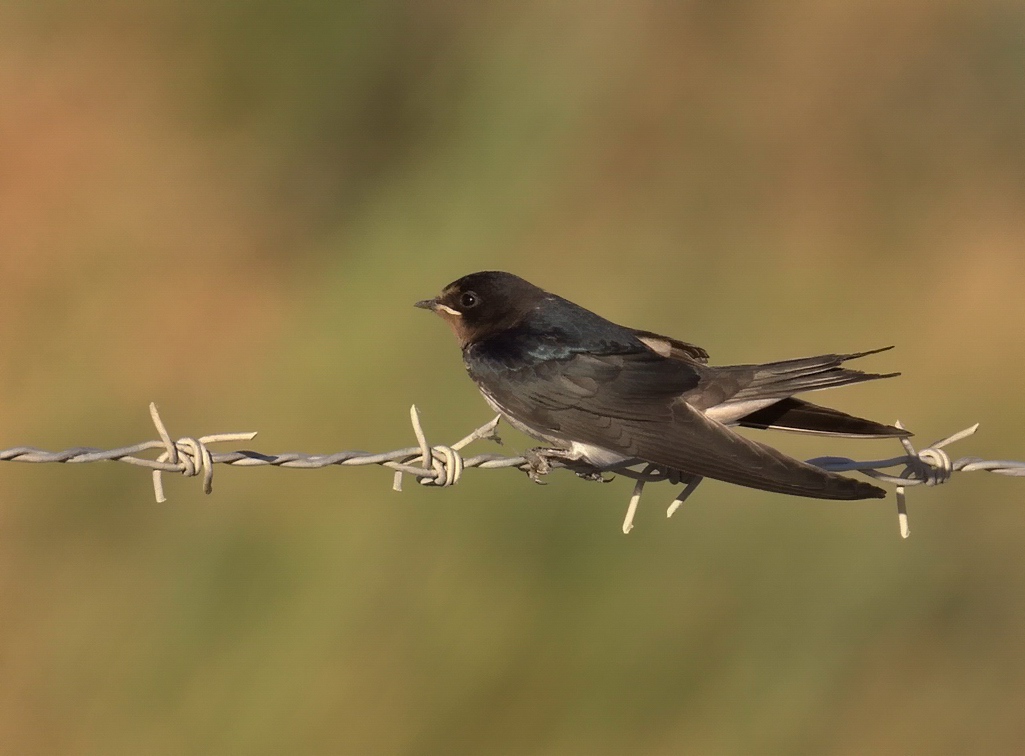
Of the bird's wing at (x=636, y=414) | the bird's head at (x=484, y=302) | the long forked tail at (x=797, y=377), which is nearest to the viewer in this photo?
the bird's wing at (x=636, y=414)

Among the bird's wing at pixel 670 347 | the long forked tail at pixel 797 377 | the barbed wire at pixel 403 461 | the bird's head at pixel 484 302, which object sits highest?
the bird's head at pixel 484 302

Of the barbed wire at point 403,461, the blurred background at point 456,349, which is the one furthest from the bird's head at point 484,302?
the blurred background at point 456,349

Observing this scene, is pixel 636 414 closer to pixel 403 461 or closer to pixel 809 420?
pixel 809 420

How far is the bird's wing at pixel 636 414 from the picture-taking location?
11.9ft

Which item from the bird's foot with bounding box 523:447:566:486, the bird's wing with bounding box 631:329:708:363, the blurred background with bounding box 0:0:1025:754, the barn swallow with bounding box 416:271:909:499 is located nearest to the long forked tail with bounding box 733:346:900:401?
the barn swallow with bounding box 416:271:909:499

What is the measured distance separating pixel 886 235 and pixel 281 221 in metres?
4.18

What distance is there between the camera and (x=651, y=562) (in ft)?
18.6

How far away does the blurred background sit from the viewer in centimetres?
527

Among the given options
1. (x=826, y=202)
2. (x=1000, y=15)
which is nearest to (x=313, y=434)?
(x=826, y=202)

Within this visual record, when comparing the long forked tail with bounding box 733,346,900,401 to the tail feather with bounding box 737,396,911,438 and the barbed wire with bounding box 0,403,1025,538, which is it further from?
the barbed wire with bounding box 0,403,1025,538

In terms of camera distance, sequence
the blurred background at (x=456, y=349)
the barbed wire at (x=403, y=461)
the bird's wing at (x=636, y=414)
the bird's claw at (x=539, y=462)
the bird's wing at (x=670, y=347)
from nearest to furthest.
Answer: the barbed wire at (x=403, y=461)
the bird's wing at (x=636, y=414)
the bird's claw at (x=539, y=462)
the bird's wing at (x=670, y=347)
the blurred background at (x=456, y=349)

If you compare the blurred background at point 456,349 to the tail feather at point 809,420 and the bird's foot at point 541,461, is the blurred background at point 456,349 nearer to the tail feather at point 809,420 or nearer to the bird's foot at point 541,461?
the bird's foot at point 541,461

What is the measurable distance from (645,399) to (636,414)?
0.08 meters

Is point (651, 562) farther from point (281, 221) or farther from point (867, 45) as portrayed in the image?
point (867, 45)
